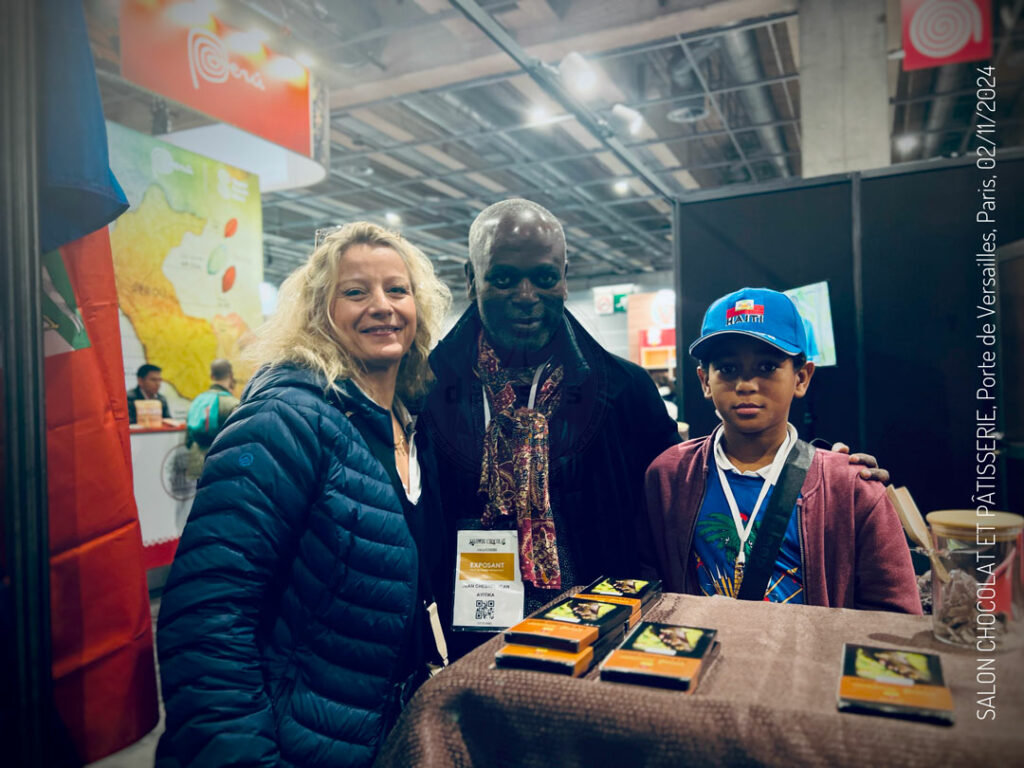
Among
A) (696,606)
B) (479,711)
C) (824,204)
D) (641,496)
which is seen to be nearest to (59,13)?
(479,711)

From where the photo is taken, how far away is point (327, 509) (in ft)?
4.46

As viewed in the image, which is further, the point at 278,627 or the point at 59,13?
the point at 278,627

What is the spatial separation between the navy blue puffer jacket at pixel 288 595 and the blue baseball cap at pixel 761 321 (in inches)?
32.3

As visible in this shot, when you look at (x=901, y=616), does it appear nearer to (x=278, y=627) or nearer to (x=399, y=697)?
(x=399, y=697)

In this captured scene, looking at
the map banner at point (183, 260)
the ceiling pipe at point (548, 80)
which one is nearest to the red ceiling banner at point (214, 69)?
the map banner at point (183, 260)

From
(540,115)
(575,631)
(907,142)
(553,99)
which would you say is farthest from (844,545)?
(907,142)

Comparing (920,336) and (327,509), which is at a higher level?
(920,336)

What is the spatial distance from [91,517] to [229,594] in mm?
277

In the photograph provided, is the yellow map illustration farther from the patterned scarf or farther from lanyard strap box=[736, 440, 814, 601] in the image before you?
lanyard strap box=[736, 440, 814, 601]

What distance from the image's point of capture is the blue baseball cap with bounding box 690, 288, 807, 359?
1.56 m

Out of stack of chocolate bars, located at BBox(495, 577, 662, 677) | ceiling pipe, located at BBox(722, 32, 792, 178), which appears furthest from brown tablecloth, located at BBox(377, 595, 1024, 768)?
ceiling pipe, located at BBox(722, 32, 792, 178)

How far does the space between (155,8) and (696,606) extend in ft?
15.4

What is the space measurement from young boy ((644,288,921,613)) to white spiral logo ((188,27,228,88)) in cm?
413

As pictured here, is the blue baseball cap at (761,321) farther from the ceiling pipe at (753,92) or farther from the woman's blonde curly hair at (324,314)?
the ceiling pipe at (753,92)
